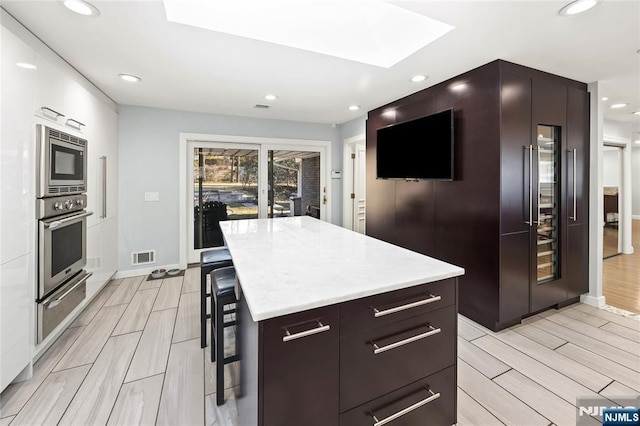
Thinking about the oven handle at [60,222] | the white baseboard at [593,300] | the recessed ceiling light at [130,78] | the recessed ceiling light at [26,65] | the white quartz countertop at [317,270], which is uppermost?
the recessed ceiling light at [130,78]

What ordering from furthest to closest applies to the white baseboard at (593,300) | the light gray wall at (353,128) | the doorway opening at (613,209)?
1. the doorway opening at (613,209)
2. the light gray wall at (353,128)
3. the white baseboard at (593,300)

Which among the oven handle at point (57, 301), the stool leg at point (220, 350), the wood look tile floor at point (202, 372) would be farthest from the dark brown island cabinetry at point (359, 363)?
the oven handle at point (57, 301)

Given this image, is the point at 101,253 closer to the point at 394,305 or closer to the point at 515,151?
the point at 394,305

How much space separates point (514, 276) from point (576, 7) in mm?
2017

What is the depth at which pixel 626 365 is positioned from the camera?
2115 mm

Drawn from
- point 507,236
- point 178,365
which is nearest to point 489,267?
point 507,236

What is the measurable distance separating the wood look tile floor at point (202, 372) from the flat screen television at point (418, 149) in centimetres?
157

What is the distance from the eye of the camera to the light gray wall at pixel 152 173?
405 centimetres

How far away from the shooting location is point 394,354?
4.14ft

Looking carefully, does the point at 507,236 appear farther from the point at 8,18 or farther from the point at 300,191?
the point at 8,18

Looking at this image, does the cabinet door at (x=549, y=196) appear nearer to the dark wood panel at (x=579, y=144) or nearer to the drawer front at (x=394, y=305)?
the dark wood panel at (x=579, y=144)

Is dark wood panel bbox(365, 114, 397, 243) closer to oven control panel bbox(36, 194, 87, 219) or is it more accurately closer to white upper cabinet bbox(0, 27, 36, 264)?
oven control panel bbox(36, 194, 87, 219)

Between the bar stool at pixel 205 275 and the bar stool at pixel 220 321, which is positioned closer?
the bar stool at pixel 220 321

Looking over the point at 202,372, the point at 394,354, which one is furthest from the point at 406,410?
the point at 202,372
